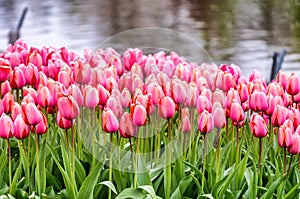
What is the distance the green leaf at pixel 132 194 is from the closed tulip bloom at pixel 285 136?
454 millimetres

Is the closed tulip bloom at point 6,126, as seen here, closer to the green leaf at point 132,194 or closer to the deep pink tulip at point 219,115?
the green leaf at point 132,194

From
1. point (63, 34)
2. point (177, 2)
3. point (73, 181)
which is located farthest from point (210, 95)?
point (177, 2)

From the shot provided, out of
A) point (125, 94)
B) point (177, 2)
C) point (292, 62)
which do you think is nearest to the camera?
point (125, 94)

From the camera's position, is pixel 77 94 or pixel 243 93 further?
pixel 243 93

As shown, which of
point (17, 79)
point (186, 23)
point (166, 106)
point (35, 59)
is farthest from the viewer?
point (186, 23)

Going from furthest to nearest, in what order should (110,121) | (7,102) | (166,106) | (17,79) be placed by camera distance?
(17,79)
(7,102)
(166,106)
(110,121)

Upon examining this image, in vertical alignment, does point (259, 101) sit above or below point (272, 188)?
above

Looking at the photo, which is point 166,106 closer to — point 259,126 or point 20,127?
point 259,126

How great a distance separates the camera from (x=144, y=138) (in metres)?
2.39

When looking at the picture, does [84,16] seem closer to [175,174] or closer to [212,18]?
[212,18]

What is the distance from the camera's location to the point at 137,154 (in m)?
2.21

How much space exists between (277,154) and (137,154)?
0.59 meters

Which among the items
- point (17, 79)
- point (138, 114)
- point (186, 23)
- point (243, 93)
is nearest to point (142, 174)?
point (138, 114)

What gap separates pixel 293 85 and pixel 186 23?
28.8ft
